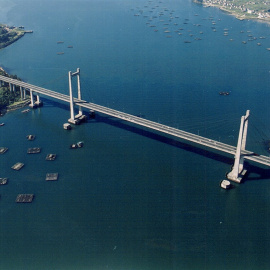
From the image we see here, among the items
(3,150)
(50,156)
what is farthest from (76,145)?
(3,150)

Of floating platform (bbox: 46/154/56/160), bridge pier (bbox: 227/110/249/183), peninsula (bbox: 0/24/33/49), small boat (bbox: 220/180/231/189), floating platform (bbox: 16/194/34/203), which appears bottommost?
peninsula (bbox: 0/24/33/49)

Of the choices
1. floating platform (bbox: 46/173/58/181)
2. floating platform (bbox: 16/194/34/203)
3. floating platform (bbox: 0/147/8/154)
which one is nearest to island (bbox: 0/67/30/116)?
floating platform (bbox: 0/147/8/154)

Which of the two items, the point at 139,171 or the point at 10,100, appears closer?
the point at 139,171

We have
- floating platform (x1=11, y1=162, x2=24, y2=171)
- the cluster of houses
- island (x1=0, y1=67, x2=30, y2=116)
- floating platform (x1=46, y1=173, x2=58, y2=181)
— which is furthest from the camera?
the cluster of houses

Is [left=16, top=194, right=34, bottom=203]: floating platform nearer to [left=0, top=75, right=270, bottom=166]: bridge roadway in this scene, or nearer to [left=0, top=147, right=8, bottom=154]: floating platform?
[left=0, top=147, right=8, bottom=154]: floating platform

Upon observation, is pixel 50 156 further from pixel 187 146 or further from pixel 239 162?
pixel 239 162

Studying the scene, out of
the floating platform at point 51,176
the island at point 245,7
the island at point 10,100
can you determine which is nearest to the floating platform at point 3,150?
the floating platform at point 51,176
